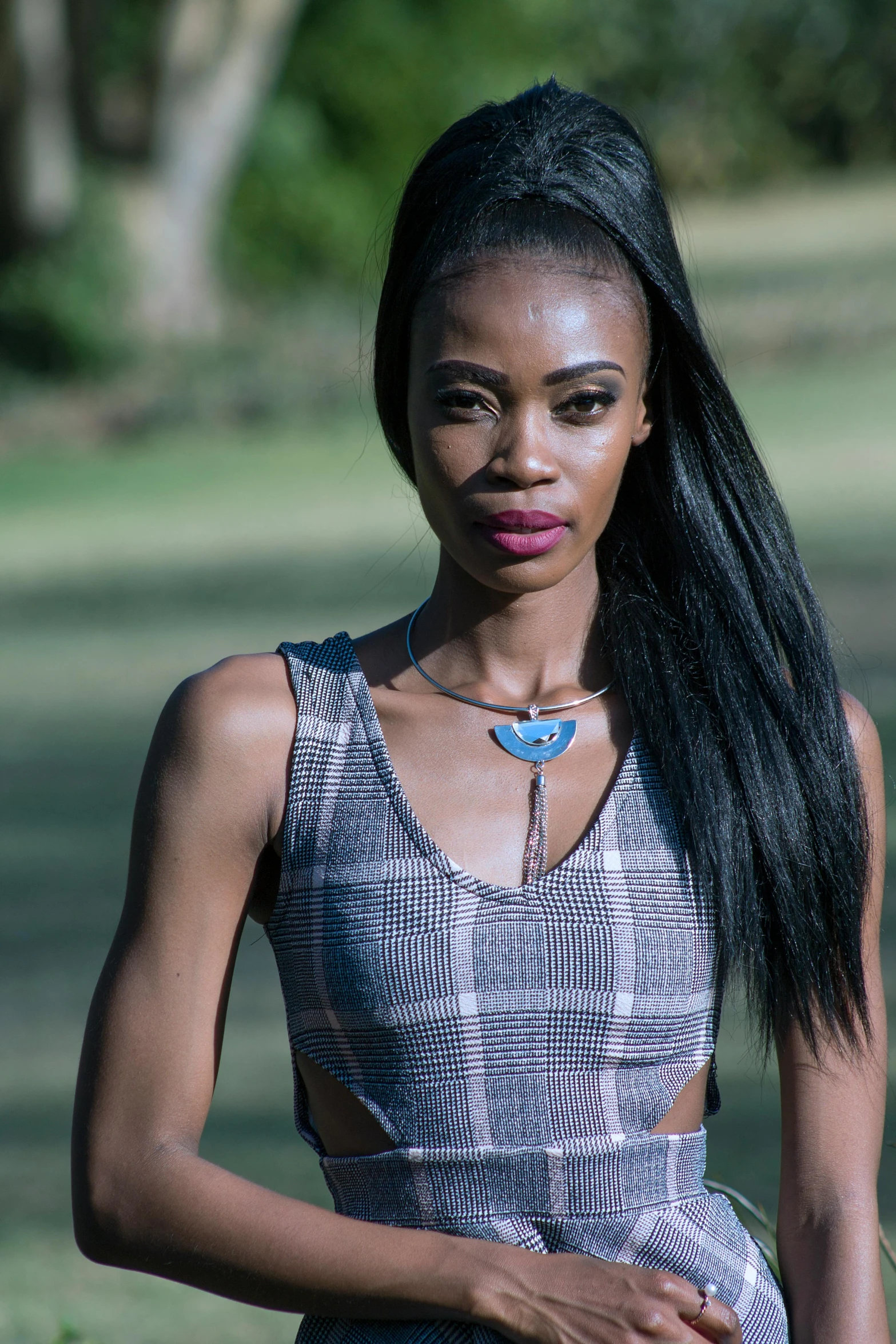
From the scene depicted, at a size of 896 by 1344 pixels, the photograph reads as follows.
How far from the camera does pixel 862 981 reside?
1.85 metres

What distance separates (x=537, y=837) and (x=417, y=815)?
0.39ft

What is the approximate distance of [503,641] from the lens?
6.14 ft

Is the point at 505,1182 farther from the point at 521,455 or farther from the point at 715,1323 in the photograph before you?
the point at 521,455

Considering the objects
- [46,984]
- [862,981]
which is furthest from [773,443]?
[862,981]

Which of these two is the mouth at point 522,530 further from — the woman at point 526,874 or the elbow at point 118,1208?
the elbow at point 118,1208

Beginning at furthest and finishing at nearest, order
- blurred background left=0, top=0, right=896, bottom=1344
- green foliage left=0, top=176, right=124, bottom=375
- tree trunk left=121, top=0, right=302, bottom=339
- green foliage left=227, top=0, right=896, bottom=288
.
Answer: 1. green foliage left=227, top=0, right=896, bottom=288
2. tree trunk left=121, top=0, right=302, bottom=339
3. green foliage left=0, top=176, right=124, bottom=375
4. blurred background left=0, top=0, right=896, bottom=1344

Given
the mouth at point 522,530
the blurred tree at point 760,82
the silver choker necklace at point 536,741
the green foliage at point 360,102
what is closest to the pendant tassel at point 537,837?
the silver choker necklace at point 536,741

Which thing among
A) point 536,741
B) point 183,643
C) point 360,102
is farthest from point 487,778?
point 360,102

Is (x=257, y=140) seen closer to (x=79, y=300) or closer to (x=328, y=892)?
(x=79, y=300)

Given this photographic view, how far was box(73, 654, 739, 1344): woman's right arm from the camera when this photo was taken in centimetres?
158

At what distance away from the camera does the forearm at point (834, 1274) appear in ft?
5.66

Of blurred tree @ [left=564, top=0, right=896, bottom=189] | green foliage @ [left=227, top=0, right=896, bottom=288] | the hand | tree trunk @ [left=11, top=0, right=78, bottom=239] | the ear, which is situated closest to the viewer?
the hand

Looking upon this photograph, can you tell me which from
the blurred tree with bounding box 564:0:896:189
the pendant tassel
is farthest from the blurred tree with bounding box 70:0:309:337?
the blurred tree with bounding box 564:0:896:189

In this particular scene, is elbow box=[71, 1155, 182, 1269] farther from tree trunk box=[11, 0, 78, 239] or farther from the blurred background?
tree trunk box=[11, 0, 78, 239]
